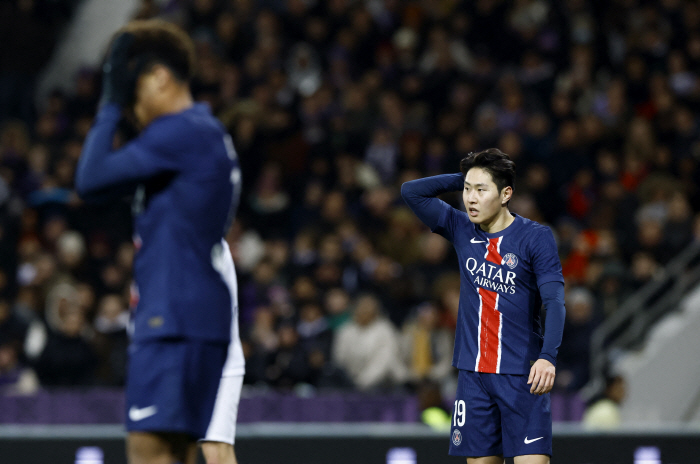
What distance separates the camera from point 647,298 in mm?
11648

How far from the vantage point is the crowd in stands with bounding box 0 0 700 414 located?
36.3 feet

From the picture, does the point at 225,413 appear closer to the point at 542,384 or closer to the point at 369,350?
the point at 542,384

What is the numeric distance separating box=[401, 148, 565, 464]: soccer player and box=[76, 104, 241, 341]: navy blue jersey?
1.93 m

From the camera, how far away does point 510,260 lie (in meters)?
5.04

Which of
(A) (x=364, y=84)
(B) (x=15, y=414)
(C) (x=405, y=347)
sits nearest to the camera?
(B) (x=15, y=414)

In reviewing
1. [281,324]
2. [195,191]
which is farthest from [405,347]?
[195,191]

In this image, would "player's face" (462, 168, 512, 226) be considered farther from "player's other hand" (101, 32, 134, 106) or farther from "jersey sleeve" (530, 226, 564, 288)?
"player's other hand" (101, 32, 134, 106)

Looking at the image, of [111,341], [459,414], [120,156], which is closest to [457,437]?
[459,414]

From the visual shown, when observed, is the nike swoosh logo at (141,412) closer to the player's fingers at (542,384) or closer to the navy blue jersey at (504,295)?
the player's fingers at (542,384)

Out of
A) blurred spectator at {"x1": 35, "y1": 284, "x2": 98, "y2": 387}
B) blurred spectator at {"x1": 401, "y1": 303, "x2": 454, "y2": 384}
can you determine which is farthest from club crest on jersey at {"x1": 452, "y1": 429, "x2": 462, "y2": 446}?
blurred spectator at {"x1": 35, "y1": 284, "x2": 98, "y2": 387}

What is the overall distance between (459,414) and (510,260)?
→ 0.81 m

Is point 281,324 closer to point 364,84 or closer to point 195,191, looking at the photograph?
point 364,84

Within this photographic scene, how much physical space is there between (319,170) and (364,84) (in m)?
1.69

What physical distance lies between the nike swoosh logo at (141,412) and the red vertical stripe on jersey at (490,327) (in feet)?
7.09
